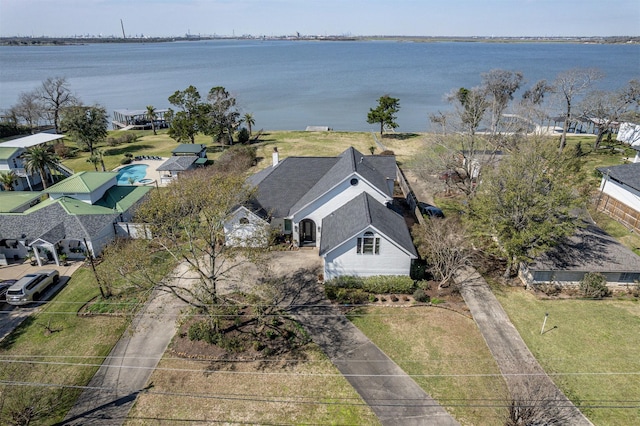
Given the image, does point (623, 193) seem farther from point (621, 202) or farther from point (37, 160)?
point (37, 160)

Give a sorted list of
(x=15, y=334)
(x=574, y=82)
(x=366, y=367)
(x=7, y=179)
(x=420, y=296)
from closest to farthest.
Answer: (x=366, y=367)
(x=15, y=334)
(x=420, y=296)
(x=7, y=179)
(x=574, y=82)

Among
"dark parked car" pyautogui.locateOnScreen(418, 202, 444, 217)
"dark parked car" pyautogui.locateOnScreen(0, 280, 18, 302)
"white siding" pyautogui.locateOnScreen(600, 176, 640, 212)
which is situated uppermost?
"white siding" pyautogui.locateOnScreen(600, 176, 640, 212)

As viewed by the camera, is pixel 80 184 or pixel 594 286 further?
pixel 80 184

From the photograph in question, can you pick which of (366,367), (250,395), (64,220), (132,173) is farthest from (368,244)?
(132,173)

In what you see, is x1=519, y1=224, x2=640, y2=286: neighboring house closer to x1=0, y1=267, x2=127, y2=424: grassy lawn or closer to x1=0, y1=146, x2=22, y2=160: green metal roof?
x1=0, y1=267, x2=127, y2=424: grassy lawn

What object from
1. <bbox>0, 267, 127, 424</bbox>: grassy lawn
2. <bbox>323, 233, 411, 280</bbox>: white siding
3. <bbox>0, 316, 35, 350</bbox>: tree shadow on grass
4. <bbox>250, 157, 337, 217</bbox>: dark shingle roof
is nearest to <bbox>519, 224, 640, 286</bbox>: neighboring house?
<bbox>323, 233, 411, 280</bbox>: white siding

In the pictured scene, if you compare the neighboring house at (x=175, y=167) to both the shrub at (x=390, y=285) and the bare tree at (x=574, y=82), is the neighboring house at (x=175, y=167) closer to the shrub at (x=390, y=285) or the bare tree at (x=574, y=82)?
the shrub at (x=390, y=285)
